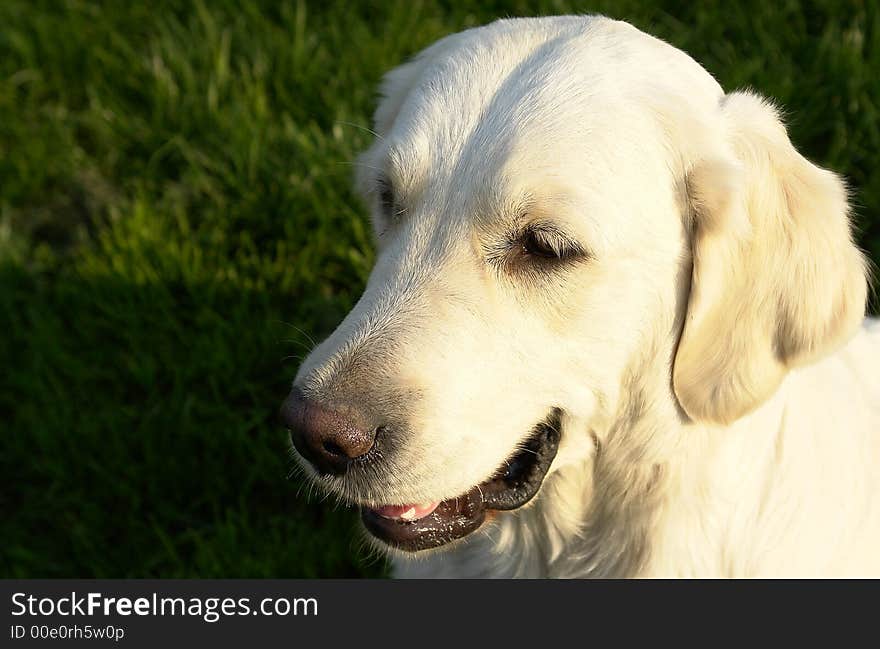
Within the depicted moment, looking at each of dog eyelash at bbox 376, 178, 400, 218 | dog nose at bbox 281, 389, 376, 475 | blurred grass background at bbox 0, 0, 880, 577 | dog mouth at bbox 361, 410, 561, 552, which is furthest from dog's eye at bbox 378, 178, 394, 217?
blurred grass background at bbox 0, 0, 880, 577

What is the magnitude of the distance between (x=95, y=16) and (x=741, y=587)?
4.19m

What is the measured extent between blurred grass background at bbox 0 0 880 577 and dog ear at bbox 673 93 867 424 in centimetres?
149

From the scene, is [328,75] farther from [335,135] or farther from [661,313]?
[661,313]

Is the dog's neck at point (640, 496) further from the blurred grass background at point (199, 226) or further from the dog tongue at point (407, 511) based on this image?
the blurred grass background at point (199, 226)

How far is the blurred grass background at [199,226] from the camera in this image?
3.94m

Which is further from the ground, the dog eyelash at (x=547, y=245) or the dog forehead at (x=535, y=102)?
the dog forehead at (x=535, y=102)

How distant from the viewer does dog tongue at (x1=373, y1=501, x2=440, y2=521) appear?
2639 mm

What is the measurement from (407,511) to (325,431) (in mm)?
422

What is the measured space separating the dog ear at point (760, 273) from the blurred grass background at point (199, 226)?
4.88 ft

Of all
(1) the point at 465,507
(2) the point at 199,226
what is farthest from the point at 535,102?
(2) the point at 199,226

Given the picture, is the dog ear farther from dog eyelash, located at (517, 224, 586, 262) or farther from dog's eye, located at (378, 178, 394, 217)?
dog's eye, located at (378, 178, 394, 217)

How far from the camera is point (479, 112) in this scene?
2.44 metres

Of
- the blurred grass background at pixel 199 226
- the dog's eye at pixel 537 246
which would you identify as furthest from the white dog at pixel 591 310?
the blurred grass background at pixel 199 226

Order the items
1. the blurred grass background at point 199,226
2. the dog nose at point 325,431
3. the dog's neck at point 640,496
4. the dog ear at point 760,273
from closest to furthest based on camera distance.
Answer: the dog nose at point 325,431 < the dog ear at point 760,273 < the dog's neck at point 640,496 < the blurred grass background at point 199,226
